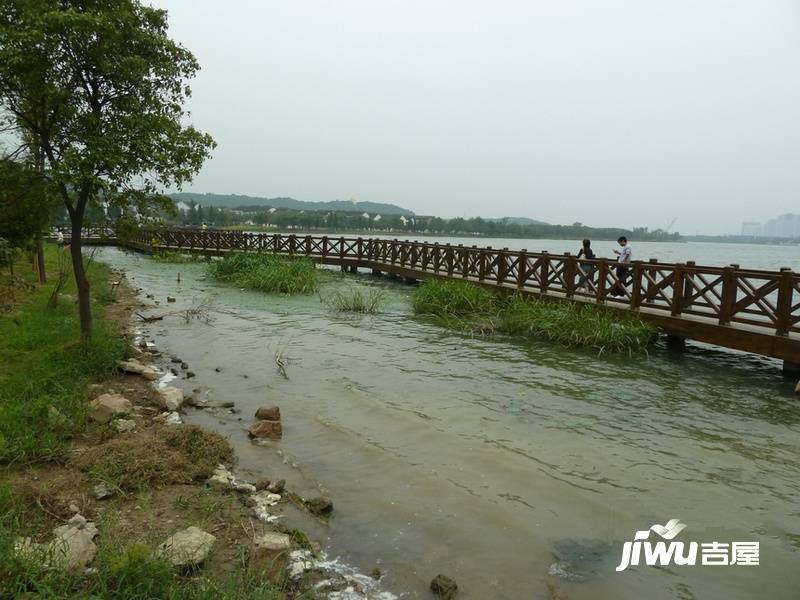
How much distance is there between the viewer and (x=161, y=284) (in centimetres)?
2189

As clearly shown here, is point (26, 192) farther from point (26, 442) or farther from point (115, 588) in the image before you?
point (115, 588)

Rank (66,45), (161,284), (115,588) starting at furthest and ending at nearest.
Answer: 1. (161,284)
2. (66,45)
3. (115,588)

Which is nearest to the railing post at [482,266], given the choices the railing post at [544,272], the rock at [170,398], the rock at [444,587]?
the railing post at [544,272]

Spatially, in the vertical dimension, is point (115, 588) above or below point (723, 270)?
below

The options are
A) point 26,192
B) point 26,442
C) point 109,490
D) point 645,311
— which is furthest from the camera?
point 645,311

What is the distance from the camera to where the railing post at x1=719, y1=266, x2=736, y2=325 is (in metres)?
10.4

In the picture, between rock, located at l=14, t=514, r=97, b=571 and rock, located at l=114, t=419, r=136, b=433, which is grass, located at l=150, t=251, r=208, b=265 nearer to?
rock, located at l=114, t=419, r=136, b=433

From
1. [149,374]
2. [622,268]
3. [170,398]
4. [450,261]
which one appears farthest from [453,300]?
[170,398]

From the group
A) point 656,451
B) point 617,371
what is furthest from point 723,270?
point 656,451

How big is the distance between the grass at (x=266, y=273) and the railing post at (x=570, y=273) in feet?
30.9

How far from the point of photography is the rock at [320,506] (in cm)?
462

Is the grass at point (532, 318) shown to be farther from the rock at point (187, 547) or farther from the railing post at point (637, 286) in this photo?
the rock at point (187, 547)

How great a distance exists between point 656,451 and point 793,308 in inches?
203

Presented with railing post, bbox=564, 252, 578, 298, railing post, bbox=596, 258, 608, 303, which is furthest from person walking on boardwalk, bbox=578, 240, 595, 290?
railing post, bbox=596, 258, 608, 303
